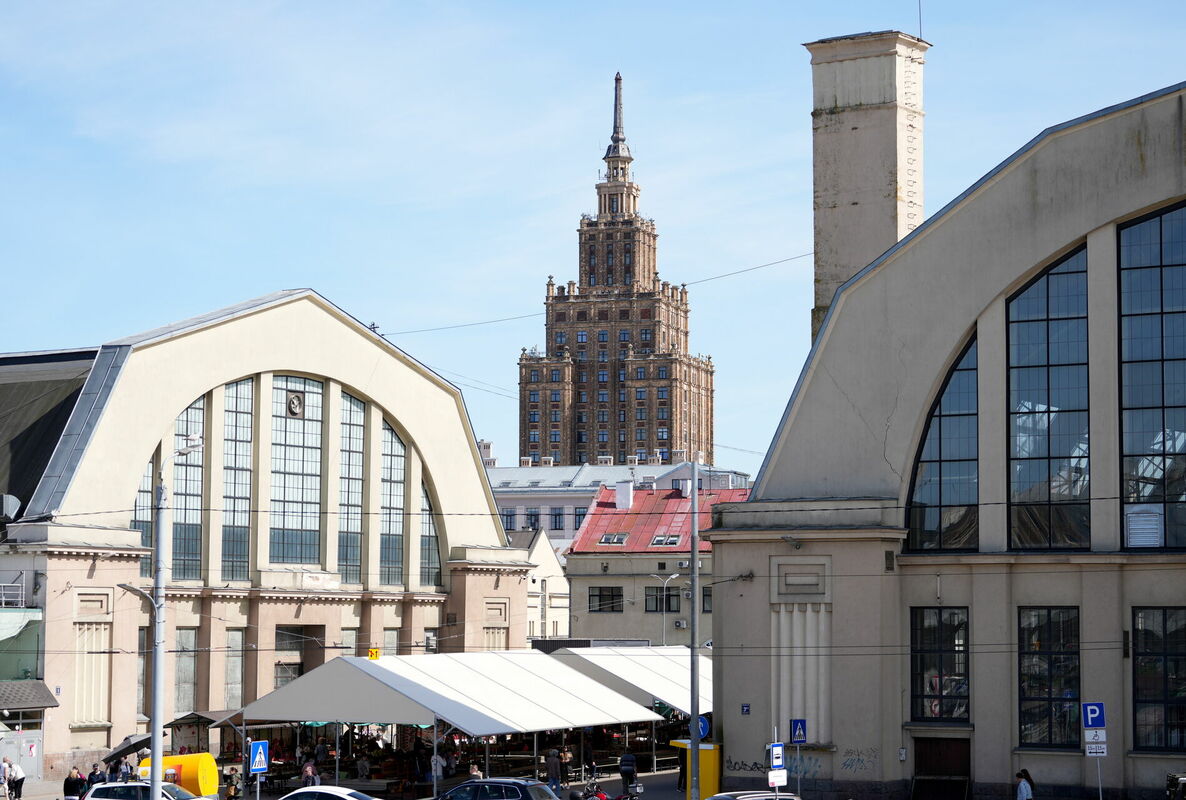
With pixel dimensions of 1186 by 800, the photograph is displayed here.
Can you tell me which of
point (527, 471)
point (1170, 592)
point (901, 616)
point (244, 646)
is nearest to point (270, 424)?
point (244, 646)

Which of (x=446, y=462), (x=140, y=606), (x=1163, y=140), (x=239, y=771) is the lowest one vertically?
(x=239, y=771)

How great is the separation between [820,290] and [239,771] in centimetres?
2312

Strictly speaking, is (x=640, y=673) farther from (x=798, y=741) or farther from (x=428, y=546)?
(x=798, y=741)

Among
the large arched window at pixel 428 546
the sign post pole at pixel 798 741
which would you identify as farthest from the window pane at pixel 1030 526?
the large arched window at pixel 428 546

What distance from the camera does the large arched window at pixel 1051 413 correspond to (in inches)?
1527

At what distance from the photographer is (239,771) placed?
170ft

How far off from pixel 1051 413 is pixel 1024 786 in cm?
855

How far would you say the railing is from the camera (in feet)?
169

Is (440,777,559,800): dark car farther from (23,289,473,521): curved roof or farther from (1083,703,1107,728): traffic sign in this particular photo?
(23,289,473,521): curved roof

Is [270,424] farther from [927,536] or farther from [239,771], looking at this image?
[927,536]

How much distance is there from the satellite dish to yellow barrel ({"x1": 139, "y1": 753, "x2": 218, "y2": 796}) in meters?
12.0

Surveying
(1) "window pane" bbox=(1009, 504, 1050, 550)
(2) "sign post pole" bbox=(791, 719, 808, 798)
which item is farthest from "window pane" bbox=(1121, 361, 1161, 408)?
(2) "sign post pole" bbox=(791, 719, 808, 798)

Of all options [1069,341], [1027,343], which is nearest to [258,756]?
[1027,343]

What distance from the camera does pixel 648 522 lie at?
283ft
